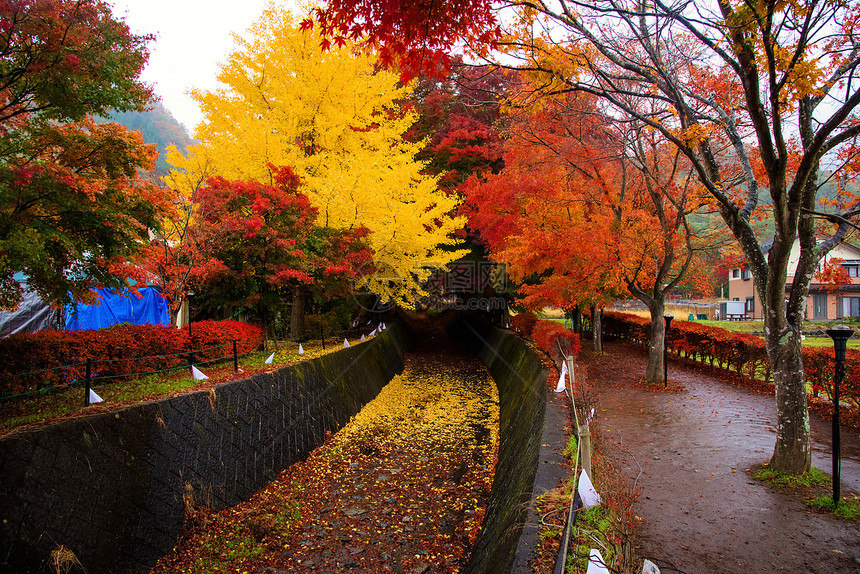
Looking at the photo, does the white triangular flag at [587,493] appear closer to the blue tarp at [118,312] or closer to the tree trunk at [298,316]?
the tree trunk at [298,316]

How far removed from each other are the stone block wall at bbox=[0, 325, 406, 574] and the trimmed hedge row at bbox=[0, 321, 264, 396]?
2.97ft

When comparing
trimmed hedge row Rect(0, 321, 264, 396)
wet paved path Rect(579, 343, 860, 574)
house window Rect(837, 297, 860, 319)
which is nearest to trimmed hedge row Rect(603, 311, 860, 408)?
wet paved path Rect(579, 343, 860, 574)

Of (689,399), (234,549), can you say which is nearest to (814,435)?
(689,399)

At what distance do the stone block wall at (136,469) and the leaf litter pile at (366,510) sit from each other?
0.37 meters

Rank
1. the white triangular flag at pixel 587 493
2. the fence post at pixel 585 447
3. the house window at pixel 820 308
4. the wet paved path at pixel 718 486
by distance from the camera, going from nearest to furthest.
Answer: the white triangular flag at pixel 587 493, the fence post at pixel 585 447, the wet paved path at pixel 718 486, the house window at pixel 820 308

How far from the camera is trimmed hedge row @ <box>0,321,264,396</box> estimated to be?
248 inches

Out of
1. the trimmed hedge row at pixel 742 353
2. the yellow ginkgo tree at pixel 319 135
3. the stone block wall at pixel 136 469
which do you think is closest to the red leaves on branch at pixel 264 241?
the yellow ginkgo tree at pixel 319 135

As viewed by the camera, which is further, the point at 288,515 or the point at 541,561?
the point at 288,515

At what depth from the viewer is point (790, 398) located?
588 cm

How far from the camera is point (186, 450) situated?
6.16 m

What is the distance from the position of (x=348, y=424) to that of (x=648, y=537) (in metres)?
8.40

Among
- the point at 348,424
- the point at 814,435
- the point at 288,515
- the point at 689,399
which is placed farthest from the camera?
the point at 348,424

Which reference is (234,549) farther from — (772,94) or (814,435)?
(814,435)

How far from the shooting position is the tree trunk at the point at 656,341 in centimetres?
1230
